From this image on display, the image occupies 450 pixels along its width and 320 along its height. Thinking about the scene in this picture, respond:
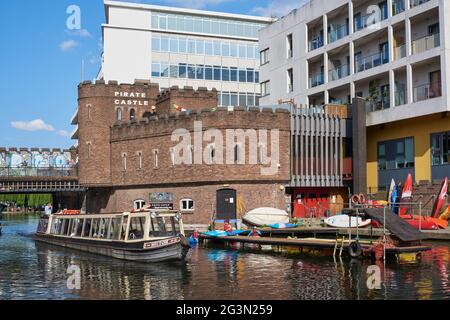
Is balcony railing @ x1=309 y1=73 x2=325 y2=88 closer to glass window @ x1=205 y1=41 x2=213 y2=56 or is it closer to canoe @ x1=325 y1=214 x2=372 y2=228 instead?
canoe @ x1=325 y1=214 x2=372 y2=228

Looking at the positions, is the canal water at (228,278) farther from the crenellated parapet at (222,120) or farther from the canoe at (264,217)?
the crenellated parapet at (222,120)

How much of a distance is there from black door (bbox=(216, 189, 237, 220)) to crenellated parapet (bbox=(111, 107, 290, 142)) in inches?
199

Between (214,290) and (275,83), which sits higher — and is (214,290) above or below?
below

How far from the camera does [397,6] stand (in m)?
48.8

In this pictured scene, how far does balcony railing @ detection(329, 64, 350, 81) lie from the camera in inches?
2163

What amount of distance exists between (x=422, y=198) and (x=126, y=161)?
2526 centimetres

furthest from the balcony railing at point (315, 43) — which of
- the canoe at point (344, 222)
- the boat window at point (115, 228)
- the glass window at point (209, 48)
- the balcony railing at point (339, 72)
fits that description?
the boat window at point (115, 228)

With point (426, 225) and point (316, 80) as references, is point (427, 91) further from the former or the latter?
point (316, 80)

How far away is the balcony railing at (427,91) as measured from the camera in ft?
149

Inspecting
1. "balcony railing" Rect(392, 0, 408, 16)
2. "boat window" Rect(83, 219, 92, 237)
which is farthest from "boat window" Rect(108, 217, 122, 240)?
"balcony railing" Rect(392, 0, 408, 16)

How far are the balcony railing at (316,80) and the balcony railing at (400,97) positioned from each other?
400 inches

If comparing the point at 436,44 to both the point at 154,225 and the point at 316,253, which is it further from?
the point at 154,225

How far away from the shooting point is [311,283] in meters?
23.6
